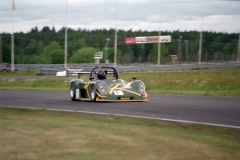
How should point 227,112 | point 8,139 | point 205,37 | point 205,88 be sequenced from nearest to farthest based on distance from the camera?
point 8,139, point 227,112, point 205,88, point 205,37

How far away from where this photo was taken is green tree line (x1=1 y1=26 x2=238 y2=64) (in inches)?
3327

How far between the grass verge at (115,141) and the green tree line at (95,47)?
66.4m

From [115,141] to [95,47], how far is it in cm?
9277

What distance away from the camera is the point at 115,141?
8.95 meters

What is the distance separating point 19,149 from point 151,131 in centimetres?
311

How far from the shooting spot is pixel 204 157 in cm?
785

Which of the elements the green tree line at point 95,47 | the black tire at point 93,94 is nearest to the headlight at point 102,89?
the black tire at point 93,94

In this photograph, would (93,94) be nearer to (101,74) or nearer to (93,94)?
(93,94)

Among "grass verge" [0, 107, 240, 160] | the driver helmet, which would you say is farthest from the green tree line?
"grass verge" [0, 107, 240, 160]

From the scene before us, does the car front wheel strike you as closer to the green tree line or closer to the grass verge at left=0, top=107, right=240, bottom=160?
the grass verge at left=0, top=107, right=240, bottom=160

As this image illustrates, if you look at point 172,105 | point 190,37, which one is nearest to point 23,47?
point 190,37

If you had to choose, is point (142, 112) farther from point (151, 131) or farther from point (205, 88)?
point (205, 88)

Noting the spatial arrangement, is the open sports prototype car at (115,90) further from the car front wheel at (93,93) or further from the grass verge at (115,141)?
the grass verge at (115,141)

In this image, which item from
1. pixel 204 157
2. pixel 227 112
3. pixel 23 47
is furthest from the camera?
pixel 23 47
